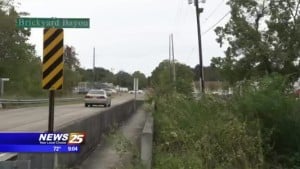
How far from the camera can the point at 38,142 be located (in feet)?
27.9

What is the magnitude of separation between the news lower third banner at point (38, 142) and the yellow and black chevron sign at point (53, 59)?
7.76 feet

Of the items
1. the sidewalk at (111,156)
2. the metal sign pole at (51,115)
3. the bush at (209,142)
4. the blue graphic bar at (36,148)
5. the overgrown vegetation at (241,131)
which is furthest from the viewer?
the sidewalk at (111,156)

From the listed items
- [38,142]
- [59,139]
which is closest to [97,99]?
[59,139]

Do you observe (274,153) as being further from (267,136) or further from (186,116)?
(186,116)

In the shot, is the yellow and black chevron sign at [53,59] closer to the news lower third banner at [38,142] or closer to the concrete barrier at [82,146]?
the concrete barrier at [82,146]

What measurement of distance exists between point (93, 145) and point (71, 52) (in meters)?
122

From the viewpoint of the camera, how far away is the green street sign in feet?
33.3

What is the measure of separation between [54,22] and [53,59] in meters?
1.00

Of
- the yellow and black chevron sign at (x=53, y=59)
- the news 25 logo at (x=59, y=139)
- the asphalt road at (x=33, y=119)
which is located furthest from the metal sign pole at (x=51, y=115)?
the asphalt road at (x=33, y=119)

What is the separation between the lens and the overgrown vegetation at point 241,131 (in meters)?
12.3

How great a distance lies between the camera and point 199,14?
60.4m

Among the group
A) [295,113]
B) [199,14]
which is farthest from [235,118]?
[199,14]

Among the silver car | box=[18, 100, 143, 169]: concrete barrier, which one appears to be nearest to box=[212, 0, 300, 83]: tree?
the silver car

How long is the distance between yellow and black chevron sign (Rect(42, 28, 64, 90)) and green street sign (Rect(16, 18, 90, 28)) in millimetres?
551
